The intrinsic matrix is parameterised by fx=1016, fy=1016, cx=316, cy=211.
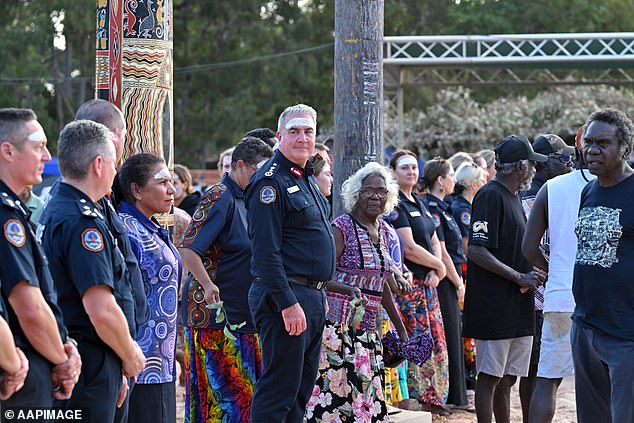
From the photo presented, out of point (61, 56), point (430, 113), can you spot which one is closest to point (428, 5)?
point (430, 113)

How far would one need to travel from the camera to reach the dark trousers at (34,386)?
3.64 metres

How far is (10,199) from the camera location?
362 cm

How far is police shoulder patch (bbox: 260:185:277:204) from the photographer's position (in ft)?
18.1

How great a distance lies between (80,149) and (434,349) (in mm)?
4819

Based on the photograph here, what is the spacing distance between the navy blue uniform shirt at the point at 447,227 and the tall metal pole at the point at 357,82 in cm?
219

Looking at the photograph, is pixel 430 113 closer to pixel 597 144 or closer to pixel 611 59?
pixel 611 59

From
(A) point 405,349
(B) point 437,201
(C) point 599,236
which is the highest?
(C) point 599,236

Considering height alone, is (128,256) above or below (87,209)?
below

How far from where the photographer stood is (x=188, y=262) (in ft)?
20.8

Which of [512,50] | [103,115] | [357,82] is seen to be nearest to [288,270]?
[103,115]

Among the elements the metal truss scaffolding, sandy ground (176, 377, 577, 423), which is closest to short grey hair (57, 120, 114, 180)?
sandy ground (176, 377, 577, 423)

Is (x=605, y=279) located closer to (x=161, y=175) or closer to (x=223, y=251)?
(x=161, y=175)

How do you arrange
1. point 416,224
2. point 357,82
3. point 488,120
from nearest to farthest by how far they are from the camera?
point 357,82, point 416,224, point 488,120

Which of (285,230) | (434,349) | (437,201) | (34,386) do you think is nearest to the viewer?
(34,386)
